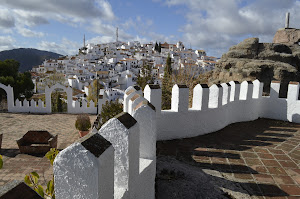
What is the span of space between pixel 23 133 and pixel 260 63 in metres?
12.4

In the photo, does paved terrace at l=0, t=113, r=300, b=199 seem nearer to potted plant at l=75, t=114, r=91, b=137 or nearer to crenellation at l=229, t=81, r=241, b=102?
potted plant at l=75, t=114, r=91, b=137

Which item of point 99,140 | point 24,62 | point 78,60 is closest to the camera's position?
point 99,140

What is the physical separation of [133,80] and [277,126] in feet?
174

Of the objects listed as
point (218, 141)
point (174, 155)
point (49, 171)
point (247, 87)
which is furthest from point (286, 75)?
point (49, 171)

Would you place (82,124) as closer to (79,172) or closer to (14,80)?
(79,172)

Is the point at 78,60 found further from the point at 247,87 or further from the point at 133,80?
the point at 247,87

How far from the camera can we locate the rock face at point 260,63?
12039 millimetres

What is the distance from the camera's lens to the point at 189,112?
6.38 m

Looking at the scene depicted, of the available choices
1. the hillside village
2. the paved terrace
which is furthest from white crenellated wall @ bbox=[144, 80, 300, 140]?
the hillside village

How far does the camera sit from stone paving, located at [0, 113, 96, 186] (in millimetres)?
5395

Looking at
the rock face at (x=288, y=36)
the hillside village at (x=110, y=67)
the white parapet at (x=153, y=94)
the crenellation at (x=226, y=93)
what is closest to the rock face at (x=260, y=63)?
the rock face at (x=288, y=36)

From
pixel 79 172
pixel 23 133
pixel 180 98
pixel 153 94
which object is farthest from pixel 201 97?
pixel 23 133

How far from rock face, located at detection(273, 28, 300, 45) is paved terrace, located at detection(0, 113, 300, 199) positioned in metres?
10.7

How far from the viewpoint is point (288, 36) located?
1639 cm
